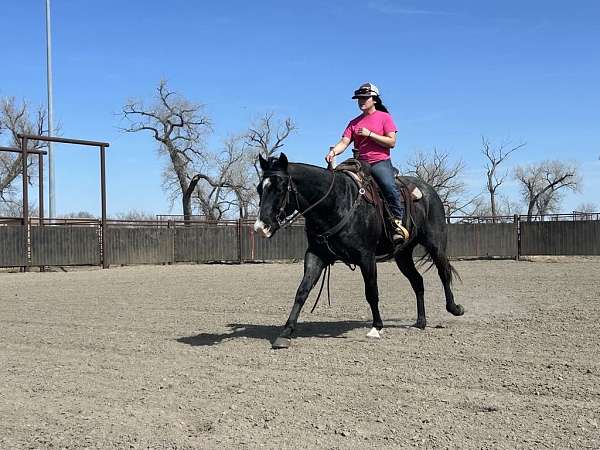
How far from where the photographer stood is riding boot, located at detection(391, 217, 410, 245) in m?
7.54

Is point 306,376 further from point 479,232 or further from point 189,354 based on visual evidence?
point 479,232

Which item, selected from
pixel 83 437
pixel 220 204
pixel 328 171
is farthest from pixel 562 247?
pixel 220 204

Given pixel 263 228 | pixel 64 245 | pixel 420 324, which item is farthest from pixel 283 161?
pixel 64 245

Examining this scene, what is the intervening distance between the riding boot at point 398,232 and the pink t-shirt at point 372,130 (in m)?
0.76

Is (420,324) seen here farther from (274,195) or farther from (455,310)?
(274,195)

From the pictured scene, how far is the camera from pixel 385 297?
11898 millimetres

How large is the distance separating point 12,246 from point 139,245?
5404mm

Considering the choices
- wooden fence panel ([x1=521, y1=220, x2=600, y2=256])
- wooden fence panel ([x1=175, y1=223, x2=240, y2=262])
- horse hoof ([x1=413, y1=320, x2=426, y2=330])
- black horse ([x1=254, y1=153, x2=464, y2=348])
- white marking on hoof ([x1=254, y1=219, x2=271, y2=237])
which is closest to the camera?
white marking on hoof ([x1=254, y1=219, x2=271, y2=237])

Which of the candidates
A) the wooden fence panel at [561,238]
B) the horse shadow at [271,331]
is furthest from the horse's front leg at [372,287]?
the wooden fence panel at [561,238]

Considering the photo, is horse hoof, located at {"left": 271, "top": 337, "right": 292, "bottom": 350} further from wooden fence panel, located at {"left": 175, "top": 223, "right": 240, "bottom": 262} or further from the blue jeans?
wooden fence panel, located at {"left": 175, "top": 223, "right": 240, "bottom": 262}

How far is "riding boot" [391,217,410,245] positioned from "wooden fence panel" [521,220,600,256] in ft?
73.2

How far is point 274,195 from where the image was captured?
6.66 metres

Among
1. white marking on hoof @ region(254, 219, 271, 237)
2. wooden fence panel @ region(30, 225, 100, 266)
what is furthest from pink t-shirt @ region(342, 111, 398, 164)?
wooden fence panel @ region(30, 225, 100, 266)

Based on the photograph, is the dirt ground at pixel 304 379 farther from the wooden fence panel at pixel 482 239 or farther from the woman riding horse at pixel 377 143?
the wooden fence panel at pixel 482 239
